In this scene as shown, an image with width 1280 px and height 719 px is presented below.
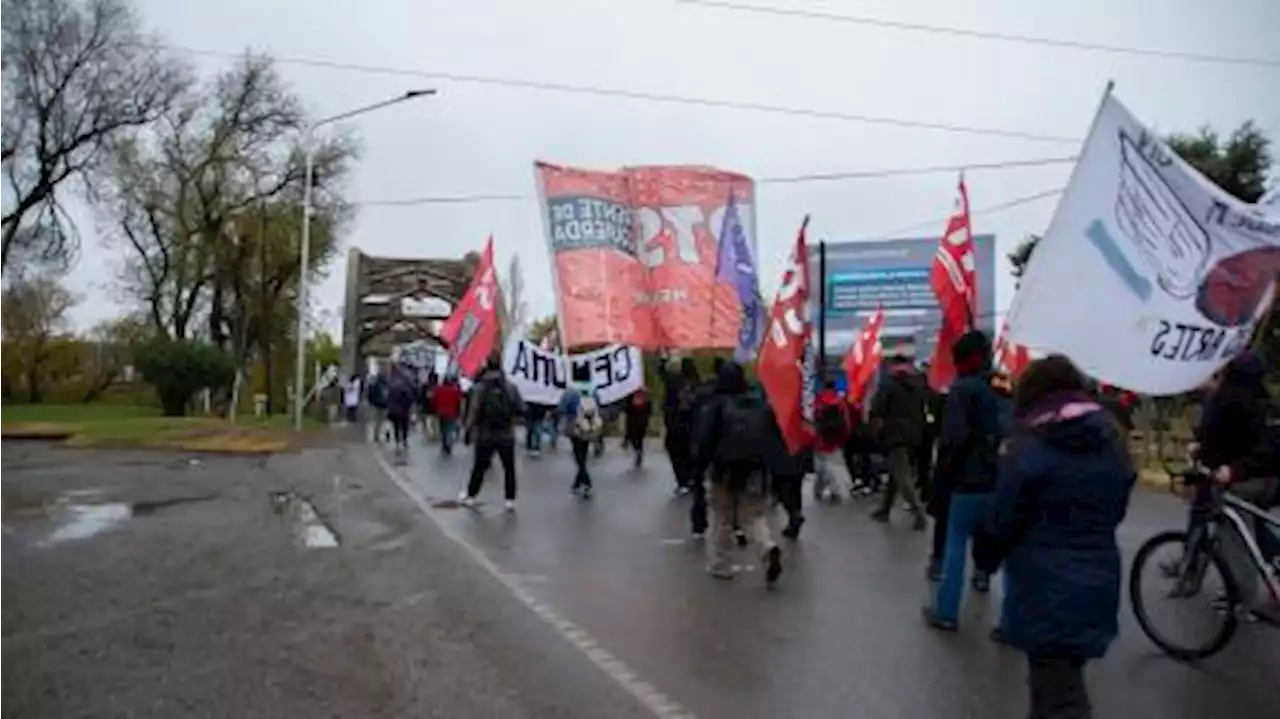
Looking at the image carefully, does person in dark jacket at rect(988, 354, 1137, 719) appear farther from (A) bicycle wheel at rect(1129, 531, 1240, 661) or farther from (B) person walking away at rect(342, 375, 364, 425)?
(B) person walking away at rect(342, 375, 364, 425)

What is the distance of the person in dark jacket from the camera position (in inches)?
180

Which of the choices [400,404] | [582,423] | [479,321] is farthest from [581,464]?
[400,404]

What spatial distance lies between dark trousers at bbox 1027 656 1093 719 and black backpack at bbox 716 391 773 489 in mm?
5306

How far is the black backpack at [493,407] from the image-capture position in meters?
14.6

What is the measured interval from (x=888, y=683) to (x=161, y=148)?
162 ft

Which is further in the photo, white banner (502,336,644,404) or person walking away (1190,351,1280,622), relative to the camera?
white banner (502,336,644,404)

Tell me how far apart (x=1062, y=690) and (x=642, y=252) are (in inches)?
636

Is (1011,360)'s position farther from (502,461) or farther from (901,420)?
(502,461)

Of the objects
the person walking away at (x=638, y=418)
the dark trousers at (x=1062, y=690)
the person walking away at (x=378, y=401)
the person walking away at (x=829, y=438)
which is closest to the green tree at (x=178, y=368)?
the person walking away at (x=378, y=401)

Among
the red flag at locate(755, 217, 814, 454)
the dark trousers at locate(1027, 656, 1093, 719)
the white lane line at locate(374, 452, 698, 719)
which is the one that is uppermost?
the red flag at locate(755, 217, 814, 454)

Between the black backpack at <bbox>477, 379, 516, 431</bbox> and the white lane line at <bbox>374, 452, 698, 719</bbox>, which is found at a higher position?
the black backpack at <bbox>477, 379, 516, 431</bbox>

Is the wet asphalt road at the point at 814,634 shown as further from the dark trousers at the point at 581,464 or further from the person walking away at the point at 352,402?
the person walking away at the point at 352,402

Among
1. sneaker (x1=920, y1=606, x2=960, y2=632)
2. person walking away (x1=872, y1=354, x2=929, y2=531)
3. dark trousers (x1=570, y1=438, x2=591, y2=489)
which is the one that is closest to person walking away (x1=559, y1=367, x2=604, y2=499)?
dark trousers (x1=570, y1=438, x2=591, y2=489)

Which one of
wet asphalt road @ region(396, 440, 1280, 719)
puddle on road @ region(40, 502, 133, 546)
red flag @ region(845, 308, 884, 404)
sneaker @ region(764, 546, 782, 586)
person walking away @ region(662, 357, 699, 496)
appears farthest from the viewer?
red flag @ region(845, 308, 884, 404)
